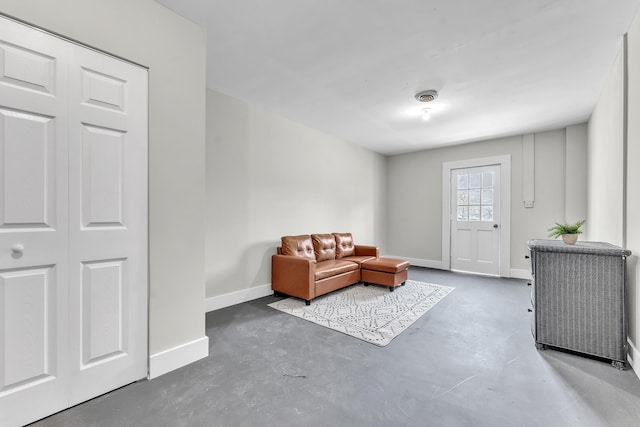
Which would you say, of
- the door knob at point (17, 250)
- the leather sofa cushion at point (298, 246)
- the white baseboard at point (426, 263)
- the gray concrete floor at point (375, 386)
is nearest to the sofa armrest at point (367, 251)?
the leather sofa cushion at point (298, 246)

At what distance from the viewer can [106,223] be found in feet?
5.51

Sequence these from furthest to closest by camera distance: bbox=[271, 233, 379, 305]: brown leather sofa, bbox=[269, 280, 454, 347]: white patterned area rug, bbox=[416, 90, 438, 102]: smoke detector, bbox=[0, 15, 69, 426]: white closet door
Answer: bbox=[271, 233, 379, 305]: brown leather sofa → bbox=[416, 90, 438, 102]: smoke detector → bbox=[269, 280, 454, 347]: white patterned area rug → bbox=[0, 15, 69, 426]: white closet door

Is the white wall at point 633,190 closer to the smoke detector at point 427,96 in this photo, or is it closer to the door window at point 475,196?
the smoke detector at point 427,96

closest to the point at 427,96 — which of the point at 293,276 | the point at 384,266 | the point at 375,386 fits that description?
the point at 384,266

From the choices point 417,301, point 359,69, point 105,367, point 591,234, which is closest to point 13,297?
point 105,367

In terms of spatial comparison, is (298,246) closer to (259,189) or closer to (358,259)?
(259,189)

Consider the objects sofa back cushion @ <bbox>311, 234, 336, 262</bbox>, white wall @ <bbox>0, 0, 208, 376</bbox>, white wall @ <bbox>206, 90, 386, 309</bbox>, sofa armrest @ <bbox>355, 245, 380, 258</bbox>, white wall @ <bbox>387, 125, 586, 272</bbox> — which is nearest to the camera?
white wall @ <bbox>0, 0, 208, 376</bbox>

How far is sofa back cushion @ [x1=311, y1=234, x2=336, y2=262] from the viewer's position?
416cm

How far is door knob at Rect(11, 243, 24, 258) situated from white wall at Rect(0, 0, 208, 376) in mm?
587

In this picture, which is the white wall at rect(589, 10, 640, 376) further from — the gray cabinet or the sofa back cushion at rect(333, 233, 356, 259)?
the sofa back cushion at rect(333, 233, 356, 259)

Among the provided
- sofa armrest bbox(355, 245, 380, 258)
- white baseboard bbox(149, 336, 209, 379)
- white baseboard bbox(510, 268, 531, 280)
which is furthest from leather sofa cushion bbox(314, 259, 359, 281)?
white baseboard bbox(510, 268, 531, 280)

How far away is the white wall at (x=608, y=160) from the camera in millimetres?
2371

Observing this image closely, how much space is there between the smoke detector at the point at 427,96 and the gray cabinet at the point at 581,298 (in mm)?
1897

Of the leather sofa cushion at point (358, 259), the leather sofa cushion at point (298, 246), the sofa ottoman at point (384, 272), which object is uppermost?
the leather sofa cushion at point (298, 246)
